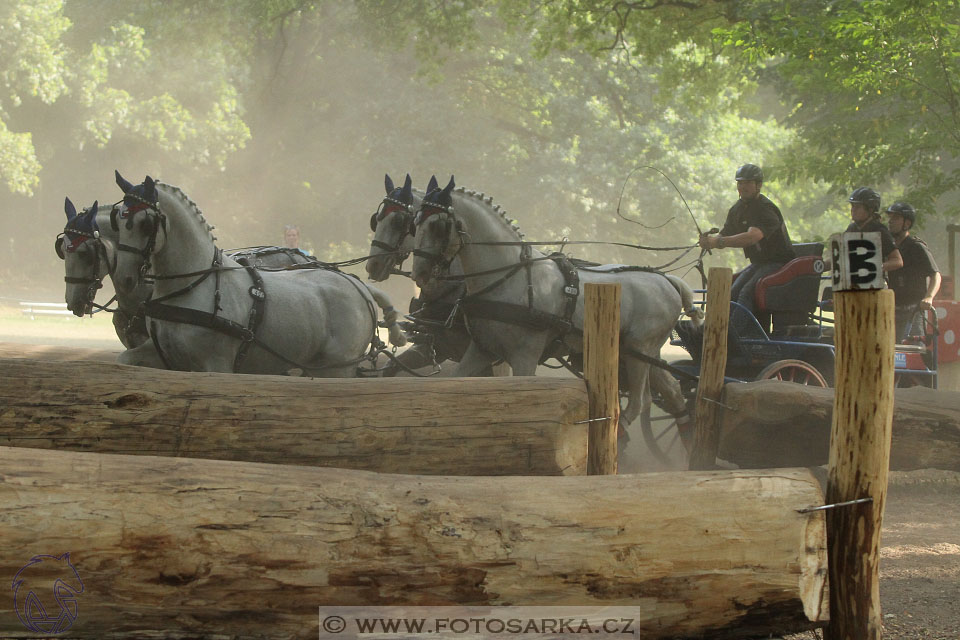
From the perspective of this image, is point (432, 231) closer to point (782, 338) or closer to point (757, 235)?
point (757, 235)

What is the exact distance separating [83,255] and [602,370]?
3.85 meters

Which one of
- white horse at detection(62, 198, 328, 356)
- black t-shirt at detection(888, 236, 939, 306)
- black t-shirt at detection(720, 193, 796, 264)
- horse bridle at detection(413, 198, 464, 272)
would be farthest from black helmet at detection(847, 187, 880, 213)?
white horse at detection(62, 198, 328, 356)

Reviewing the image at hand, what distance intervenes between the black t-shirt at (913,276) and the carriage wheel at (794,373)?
165cm

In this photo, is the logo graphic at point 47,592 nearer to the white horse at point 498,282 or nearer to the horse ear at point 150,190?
the horse ear at point 150,190

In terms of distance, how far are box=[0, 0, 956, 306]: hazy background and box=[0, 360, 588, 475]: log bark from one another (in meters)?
28.1

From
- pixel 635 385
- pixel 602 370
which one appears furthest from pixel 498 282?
pixel 602 370

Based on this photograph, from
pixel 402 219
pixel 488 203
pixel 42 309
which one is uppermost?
pixel 488 203

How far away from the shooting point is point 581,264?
8516 mm

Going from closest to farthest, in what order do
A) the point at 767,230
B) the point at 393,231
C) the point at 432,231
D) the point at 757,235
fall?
the point at 432,231
the point at 393,231
the point at 757,235
the point at 767,230

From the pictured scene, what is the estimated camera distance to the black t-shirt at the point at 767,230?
8.89 m

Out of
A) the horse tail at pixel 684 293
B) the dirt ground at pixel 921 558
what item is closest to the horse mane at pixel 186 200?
the horse tail at pixel 684 293

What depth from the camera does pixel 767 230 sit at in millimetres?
8883

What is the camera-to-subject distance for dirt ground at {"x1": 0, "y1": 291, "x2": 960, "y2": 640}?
4789 mm

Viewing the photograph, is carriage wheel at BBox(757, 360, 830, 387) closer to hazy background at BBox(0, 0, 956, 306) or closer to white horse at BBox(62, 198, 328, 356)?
white horse at BBox(62, 198, 328, 356)
